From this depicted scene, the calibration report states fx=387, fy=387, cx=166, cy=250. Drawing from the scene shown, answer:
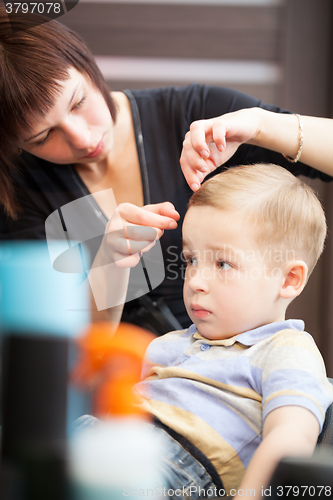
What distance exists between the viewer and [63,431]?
0.47 meters

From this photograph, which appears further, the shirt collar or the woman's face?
the woman's face

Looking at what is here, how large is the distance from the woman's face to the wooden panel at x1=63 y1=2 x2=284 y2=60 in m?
0.67

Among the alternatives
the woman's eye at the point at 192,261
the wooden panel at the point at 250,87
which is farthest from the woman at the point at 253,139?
the wooden panel at the point at 250,87

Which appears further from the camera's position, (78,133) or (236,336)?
(78,133)

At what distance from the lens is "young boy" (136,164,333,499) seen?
47cm

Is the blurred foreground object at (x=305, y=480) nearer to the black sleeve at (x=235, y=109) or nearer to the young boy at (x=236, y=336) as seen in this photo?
the young boy at (x=236, y=336)

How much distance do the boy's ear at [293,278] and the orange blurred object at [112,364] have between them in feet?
0.86

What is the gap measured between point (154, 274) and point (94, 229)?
0.50 feet

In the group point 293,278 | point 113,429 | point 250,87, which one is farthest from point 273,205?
point 250,87

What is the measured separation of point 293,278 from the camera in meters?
0.55

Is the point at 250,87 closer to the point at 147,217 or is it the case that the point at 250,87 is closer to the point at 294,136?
the point at 294,136

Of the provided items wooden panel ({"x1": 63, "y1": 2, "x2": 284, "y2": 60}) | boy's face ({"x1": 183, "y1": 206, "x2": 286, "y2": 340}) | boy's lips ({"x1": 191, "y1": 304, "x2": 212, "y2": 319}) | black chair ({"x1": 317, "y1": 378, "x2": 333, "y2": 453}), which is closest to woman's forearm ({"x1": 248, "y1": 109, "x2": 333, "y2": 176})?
boy's face ({"x1": 183, "y1": 206, "x2": 286, "y2": 340})

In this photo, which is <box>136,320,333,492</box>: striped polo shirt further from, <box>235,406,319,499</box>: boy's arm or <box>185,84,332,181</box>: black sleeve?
<box>185,84,332,181</box>: black sleeve

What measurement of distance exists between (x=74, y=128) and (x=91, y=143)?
5 centimetres
